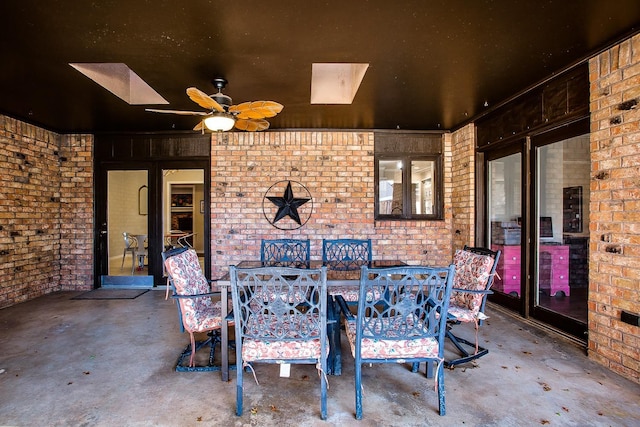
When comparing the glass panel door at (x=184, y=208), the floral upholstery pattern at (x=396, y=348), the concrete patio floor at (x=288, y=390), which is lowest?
the concrete patio floor at (x=288, y=390)

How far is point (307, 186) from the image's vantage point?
5.22 m

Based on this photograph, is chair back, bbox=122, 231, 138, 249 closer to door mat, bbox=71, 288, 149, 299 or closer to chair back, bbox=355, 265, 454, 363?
door mat, bbox=71, 288, 149, 299

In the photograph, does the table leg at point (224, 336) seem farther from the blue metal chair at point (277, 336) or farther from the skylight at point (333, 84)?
the skylight at point (333, 84)

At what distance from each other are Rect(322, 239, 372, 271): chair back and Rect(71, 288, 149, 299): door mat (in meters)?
2.98

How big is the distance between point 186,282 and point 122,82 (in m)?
2.69

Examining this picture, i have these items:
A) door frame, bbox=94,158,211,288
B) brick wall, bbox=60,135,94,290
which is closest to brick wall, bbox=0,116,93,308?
brick wall, bbox=60,135,94,290

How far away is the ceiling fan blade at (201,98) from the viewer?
8.20ft

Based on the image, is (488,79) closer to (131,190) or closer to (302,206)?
(302,206)

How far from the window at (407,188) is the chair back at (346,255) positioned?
3.39ft

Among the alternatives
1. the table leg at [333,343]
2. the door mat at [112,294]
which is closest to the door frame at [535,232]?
the table leg at [333,343]

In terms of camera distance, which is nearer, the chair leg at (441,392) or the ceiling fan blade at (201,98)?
the chair leg at (441,392)

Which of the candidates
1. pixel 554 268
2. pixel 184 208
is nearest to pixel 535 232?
pixel 554 268

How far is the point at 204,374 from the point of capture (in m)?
2.60

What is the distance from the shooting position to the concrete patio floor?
204cm
